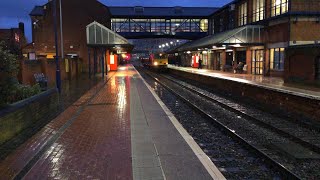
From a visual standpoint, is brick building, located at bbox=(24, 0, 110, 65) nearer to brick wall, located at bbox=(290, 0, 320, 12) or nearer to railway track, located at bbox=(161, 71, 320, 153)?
brick wall, located at bbox=(290, 0, 320, 12)

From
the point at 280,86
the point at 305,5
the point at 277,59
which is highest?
the point at 305,5

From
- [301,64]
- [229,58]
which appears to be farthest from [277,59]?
[229,58]

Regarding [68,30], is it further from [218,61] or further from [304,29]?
[304,29]

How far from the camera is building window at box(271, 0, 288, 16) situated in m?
31.2

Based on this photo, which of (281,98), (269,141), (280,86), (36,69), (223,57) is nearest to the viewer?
(269,141)

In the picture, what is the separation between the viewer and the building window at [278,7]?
31234 millimetres


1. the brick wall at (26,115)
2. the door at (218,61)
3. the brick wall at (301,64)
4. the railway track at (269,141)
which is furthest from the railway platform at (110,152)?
the door at (218,61)

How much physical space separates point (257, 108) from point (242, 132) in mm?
5941

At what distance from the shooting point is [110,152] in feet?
25.6

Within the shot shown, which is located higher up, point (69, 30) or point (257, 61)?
point (69, 30)

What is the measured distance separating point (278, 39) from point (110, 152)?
27.6 meters

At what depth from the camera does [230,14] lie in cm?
4916

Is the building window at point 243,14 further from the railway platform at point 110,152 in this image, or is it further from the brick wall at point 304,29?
the railway platform at point 110,152

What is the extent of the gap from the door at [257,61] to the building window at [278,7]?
169 inches
